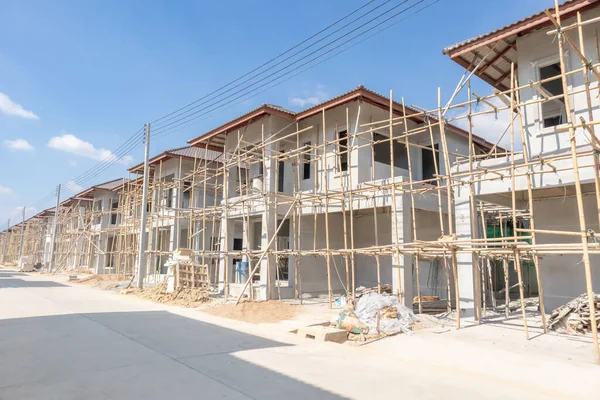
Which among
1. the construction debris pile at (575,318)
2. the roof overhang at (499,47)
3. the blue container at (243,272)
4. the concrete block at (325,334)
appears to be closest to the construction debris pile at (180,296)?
the blue container at (243,272)

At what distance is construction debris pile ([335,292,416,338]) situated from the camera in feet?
27.9

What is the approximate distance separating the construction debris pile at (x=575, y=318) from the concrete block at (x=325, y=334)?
4.43 meters

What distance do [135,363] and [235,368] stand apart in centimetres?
142

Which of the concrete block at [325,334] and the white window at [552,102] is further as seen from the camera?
the white window at [552,102]

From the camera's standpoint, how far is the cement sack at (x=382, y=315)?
8570mm

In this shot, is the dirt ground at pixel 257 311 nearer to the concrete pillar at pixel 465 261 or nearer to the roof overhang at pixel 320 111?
the concrete pillar at pixel 465 261

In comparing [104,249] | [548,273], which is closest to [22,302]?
[548,273]

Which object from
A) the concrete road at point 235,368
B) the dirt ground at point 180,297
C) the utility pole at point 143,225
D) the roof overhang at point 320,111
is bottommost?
the concrete road at point 235,368

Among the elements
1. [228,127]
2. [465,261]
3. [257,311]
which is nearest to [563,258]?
[465,261]

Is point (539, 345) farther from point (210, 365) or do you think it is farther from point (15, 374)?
point (15, 374)

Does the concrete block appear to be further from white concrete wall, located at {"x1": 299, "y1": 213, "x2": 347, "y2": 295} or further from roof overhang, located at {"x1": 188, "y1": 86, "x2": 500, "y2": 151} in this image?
white concrete wall, located at {"x1": 299, "y1": 213, "x2": 347, "y2": 295}

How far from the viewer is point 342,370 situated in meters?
5.79

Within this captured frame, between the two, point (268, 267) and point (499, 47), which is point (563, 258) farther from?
point (268, 267)

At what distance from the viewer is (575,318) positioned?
27.4 feet
